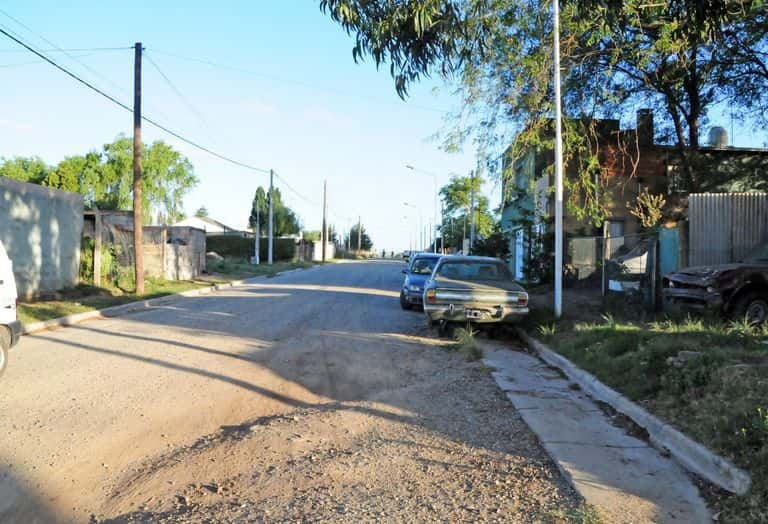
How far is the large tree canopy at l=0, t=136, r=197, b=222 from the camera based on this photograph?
191 ft

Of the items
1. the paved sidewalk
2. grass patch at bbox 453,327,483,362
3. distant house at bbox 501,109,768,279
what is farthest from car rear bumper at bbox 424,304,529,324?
distant house at bbox 501,109,768,279

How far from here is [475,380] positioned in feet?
26.4

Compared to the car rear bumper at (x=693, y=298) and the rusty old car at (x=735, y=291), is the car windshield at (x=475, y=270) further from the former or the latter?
the rusty old car at (x=735, y=291)

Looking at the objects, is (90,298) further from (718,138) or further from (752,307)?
(718,138)

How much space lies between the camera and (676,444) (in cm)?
517

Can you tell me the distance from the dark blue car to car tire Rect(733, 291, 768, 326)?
7.25 meters

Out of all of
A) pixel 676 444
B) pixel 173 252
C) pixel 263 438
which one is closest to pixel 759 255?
pixel 676 444

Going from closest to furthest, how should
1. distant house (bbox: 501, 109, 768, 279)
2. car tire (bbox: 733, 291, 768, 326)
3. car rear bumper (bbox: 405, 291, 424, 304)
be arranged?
car tire (bbox: 733, 291, 768, 326) < car rear bumper (bbox: 405, 291, 424, 304) < distant house (bbox: 501, 109, 768, 279)

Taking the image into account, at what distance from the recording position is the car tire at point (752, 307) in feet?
34.4

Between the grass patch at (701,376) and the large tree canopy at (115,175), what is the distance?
48909mm

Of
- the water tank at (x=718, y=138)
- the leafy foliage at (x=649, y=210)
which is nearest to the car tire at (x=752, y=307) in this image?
the leafy foliage at (x=649, y=210)

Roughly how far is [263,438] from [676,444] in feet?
11.4

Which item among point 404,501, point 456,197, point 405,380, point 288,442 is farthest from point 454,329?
point 456,197

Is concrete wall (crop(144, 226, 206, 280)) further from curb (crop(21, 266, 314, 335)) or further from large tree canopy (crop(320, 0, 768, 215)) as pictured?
large tree canopy (crop(320, 0, 768, 215))
